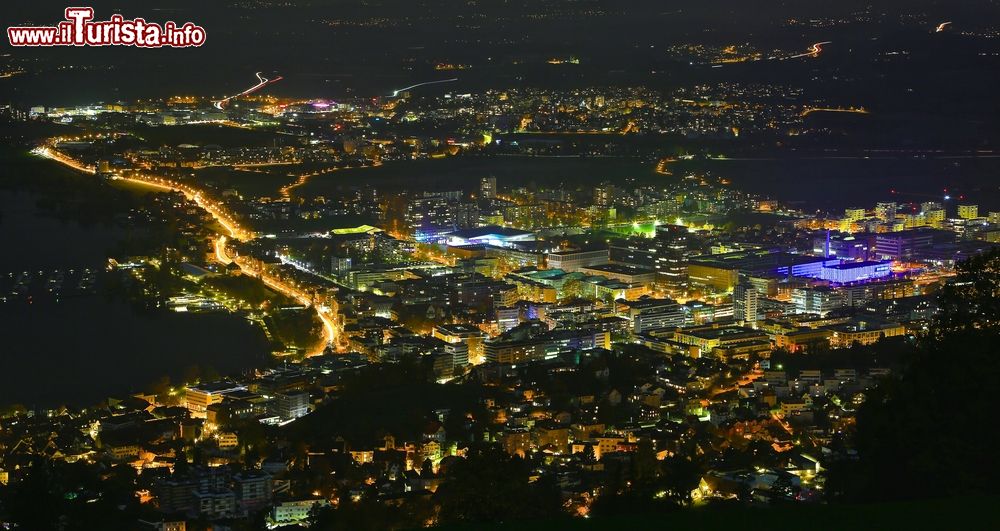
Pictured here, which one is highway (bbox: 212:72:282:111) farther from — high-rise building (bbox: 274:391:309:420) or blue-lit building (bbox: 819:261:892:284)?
high-rise building (bbox: 274:391:309:420)

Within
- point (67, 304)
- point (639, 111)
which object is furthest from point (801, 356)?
point (639, 111)

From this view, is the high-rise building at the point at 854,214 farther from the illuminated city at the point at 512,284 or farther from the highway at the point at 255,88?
the highway at the point at 255,88

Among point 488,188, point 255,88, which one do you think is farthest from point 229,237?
point 255,88

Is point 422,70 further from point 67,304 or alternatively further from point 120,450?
point 120,450

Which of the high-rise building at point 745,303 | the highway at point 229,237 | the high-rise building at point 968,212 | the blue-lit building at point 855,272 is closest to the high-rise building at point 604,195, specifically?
the high-rise building at point 968,212

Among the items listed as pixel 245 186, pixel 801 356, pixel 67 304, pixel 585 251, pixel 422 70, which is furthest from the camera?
pixel 422 70

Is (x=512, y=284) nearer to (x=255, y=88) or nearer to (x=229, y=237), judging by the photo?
(x=229, y=237)

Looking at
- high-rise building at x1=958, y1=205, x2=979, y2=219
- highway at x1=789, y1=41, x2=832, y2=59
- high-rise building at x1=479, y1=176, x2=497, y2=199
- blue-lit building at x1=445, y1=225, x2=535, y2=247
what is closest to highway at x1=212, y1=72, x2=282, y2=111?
high-rise building at x1=479, y1=176, x2=497, y2=199
